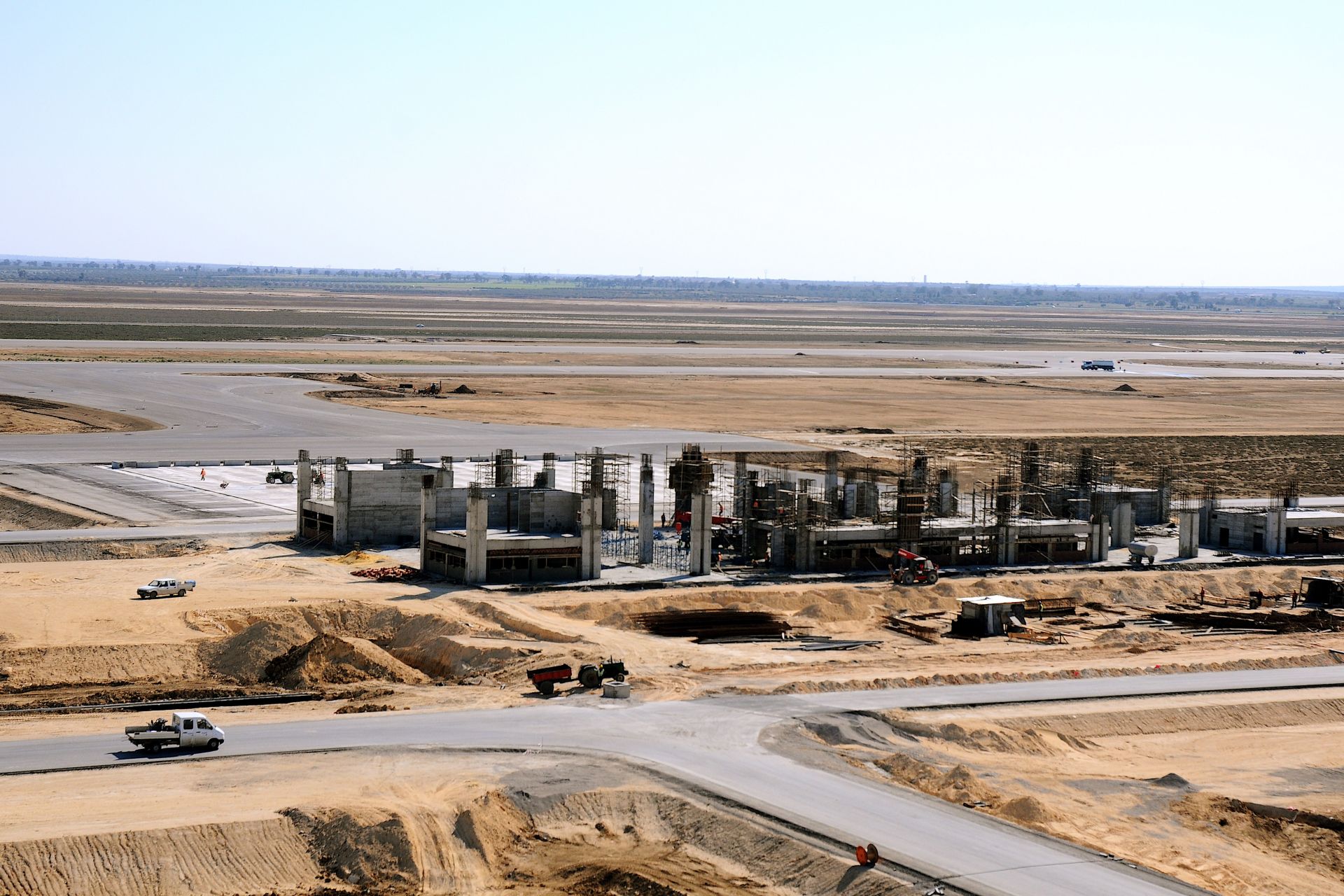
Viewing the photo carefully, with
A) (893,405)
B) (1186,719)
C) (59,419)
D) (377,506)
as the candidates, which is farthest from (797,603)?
(893,405)

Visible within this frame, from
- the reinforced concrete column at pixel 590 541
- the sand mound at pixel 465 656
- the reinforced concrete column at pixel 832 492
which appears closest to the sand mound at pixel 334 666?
the sand mound at pixel 465 656

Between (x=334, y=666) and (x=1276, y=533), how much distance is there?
4664 cm

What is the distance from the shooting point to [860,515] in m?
78.6

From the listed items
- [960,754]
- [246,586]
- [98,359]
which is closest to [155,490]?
[246,586]

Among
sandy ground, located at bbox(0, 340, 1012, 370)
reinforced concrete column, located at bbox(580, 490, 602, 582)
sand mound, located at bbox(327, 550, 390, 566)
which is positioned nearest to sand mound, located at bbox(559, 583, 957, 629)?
reinforced concrete column, located at bbox(580, 490, 602, 582)

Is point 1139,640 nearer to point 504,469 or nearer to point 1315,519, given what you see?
A: point 1315,519

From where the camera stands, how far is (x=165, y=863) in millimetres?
32781

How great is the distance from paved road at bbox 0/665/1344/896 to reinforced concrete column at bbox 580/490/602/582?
18.9 m

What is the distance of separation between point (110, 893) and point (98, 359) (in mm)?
144972

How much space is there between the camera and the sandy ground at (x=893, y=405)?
433 ft

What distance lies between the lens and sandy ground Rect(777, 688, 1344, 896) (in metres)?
35.6

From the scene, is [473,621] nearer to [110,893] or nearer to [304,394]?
[110,893]

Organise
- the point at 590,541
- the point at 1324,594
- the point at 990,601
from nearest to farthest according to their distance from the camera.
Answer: the point at 990,601 < the point at 590,541 < the point at 1324,594

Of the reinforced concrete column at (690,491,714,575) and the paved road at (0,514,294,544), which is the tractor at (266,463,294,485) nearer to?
the paved road at (0,514,294,544)
